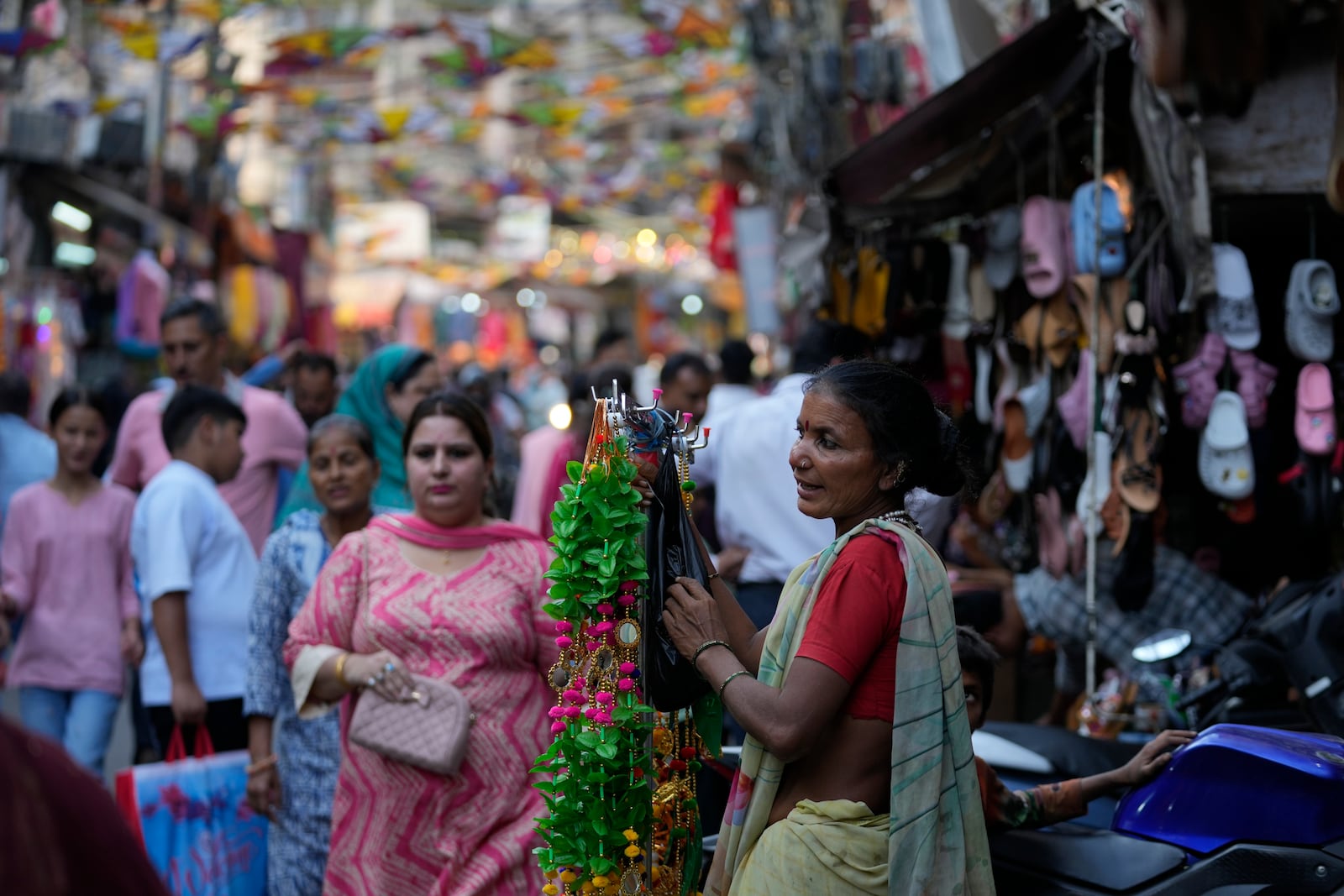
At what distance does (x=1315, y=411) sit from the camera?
4812 millimetres

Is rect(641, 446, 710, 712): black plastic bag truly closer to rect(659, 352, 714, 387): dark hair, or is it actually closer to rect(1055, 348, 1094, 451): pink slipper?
rect(1055, 348, 1094, 451): pink slipper

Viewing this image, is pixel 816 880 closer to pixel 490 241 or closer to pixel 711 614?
pixel 711 614

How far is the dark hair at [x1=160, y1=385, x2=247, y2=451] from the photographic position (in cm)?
500

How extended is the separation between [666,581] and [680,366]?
11.4 ft

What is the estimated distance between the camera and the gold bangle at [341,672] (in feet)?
11.3

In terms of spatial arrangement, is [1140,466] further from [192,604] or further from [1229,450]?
[192,604]

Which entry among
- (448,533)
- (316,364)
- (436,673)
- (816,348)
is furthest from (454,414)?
(316,364)

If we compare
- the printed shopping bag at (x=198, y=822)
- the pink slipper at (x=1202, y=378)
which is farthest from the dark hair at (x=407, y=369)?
the pink slipper at (x=1202, y=378)

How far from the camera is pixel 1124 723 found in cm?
475

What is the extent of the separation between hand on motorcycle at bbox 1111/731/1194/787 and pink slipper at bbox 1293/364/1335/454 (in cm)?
209

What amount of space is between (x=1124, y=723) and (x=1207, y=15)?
10.1 feet

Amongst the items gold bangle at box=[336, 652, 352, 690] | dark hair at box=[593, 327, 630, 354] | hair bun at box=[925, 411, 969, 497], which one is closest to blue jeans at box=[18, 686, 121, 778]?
gold bangle at box=[336, 652, 352, 690]

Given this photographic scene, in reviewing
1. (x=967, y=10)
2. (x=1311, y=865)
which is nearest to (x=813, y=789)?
(x=1311, y=865)

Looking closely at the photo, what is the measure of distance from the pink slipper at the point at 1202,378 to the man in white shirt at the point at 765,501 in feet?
3.57
